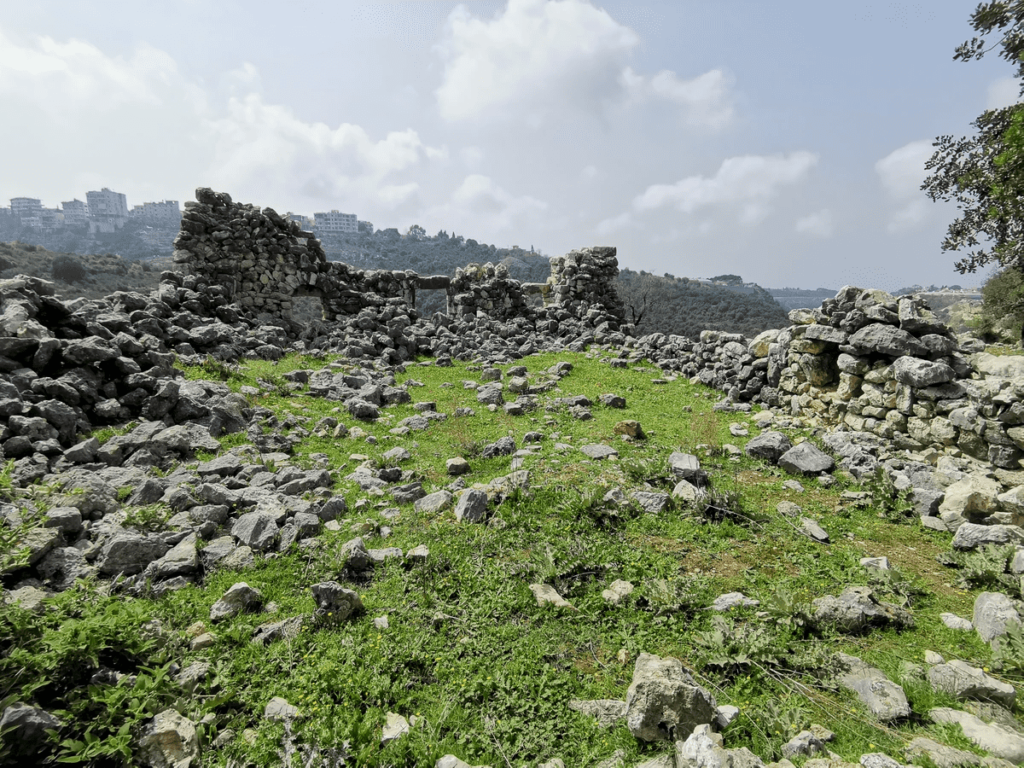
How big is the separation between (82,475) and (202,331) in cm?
781

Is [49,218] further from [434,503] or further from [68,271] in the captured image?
[434,503]

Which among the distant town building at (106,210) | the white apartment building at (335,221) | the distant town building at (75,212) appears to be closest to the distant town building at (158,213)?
the distant town building at (106,210)

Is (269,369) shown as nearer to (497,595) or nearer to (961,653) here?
(497,595)

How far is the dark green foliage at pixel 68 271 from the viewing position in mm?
46219

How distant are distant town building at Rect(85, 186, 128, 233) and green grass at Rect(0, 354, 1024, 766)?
190735mm

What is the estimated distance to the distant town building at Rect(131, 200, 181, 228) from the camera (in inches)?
6708

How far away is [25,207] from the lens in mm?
159875

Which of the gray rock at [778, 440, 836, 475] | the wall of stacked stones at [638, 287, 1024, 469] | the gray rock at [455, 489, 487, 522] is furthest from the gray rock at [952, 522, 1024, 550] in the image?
the gray rock at [455, 489, 487, 522]

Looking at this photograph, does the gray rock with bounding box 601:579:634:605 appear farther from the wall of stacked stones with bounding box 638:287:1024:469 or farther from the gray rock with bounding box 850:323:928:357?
the gray rock with bounding box 850:323:928:357

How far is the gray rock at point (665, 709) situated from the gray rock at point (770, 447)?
5860 millimetres

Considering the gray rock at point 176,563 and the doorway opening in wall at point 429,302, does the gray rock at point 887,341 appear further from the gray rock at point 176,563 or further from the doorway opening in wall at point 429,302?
the doorway opening in wall at point 429,302

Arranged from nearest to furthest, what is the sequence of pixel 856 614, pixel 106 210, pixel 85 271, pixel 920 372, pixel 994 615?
pixel 994 615, pixel 856 614, pixel 920 372, pixel 85 271, pixel 106 210

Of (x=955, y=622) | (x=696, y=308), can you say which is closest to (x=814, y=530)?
(x=955, y=622)

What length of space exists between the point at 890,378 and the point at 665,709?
338 inches
